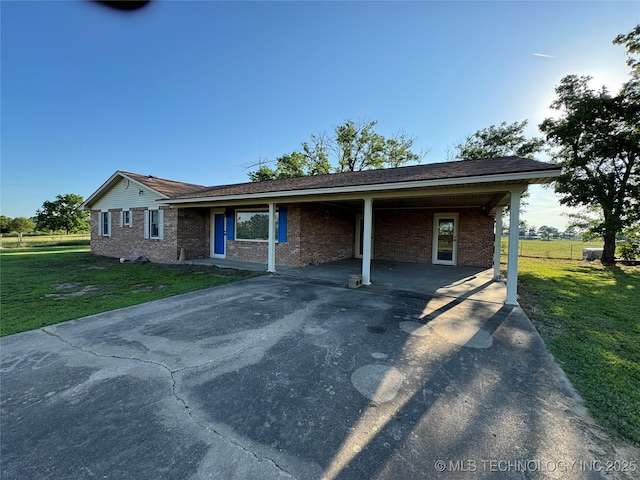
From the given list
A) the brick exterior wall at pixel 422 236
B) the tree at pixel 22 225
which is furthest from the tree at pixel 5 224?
the brick exterior wall at pixel 422 236

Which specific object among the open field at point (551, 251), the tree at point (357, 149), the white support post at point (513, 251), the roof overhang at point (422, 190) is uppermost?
the tree at point (357, 149)

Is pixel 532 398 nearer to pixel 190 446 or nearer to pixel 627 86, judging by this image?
pixel 190 446

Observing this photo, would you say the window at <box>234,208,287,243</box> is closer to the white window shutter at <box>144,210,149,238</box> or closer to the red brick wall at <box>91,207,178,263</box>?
the red brick wall at <box>91,207,178,263</box>

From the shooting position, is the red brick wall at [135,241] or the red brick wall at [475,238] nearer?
the red brick wall at [475,238]

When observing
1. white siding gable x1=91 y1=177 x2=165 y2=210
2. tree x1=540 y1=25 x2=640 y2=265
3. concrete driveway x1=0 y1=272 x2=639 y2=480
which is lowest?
concrete driveway x1=0 y1=272 x2=639 y2=480

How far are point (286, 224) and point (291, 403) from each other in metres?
8.23

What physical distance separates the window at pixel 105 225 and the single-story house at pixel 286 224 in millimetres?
54

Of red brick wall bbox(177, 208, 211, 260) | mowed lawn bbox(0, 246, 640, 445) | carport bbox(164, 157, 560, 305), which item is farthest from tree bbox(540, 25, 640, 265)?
red brick wall bbox(177, 208, 211, 260)

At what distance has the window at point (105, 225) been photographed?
1406 cm

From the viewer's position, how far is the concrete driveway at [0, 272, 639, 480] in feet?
5.80

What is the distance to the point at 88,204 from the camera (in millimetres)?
14789

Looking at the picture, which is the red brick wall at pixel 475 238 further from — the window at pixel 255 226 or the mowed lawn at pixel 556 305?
the window at pixel 255 226

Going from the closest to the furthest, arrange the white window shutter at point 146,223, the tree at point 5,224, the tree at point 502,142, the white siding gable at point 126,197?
the white siding gable at point 126,197
the white window shutter at point 146,223
the tree at point 502,142
the tree at point 5,224

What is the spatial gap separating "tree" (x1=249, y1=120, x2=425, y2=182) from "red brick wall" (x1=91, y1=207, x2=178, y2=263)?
12.4 metres
